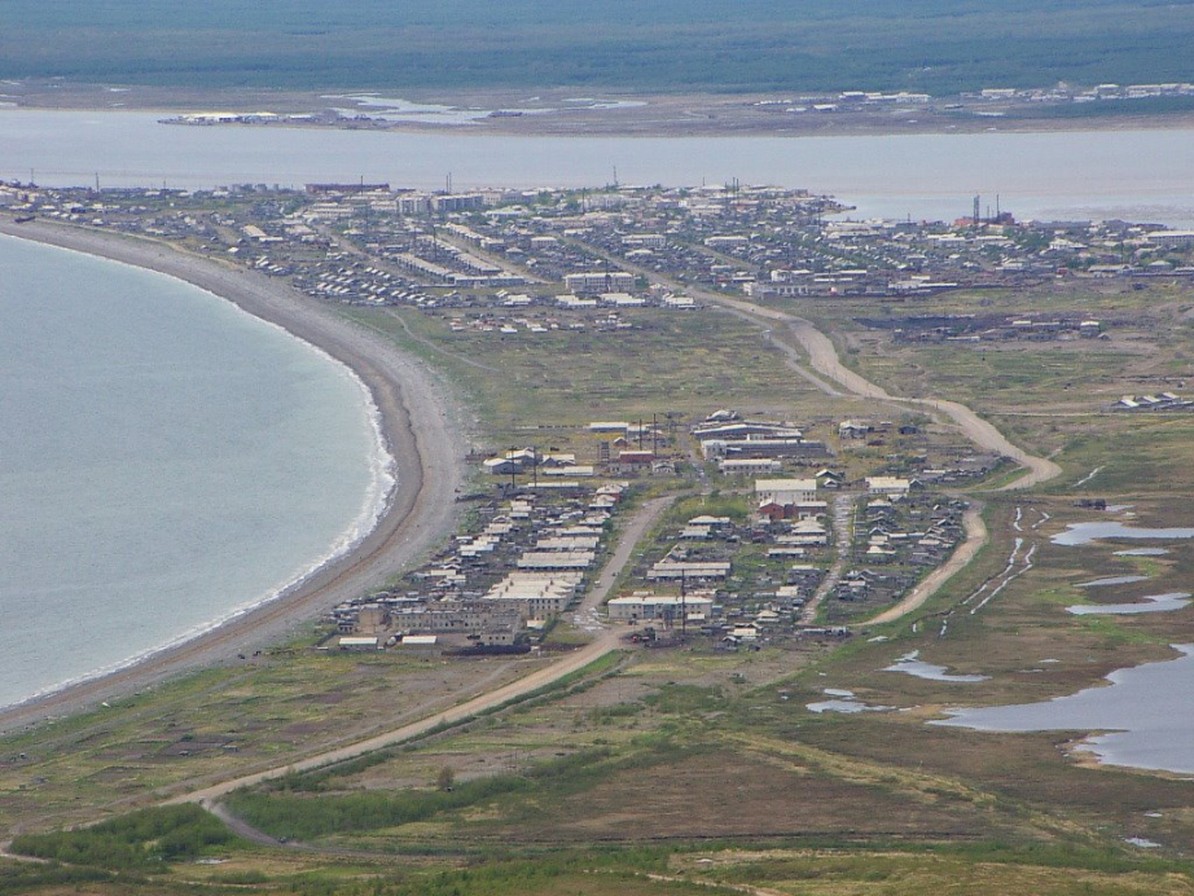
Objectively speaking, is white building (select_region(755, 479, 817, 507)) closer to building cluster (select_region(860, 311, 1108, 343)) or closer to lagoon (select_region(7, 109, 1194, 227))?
building cluster (select_region(860, 311, 1108, 343))

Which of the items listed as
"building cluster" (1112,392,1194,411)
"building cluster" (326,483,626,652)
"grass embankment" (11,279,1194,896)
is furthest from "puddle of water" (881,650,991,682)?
"building cluster" (1112,392,1194,411)

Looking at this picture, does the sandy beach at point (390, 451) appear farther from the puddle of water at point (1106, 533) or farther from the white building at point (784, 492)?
the puddle of water at point (1106, 533)

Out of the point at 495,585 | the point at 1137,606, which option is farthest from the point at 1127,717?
the point at 495,585

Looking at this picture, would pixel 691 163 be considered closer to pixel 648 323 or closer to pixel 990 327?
pixel 648 323

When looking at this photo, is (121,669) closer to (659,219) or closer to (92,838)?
(92,838)

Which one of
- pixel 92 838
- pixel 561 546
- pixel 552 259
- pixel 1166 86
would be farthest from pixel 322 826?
pixel 1166 86

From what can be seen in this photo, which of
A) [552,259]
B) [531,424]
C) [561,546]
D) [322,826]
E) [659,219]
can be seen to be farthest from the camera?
[659,219]
